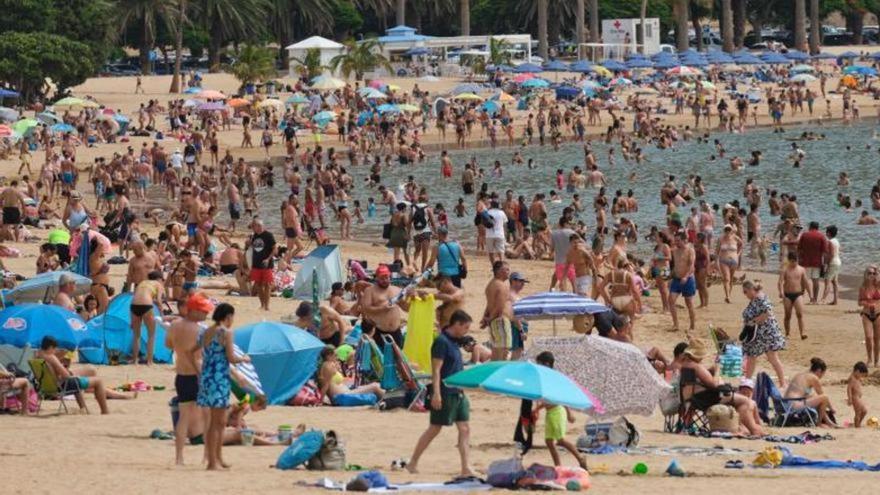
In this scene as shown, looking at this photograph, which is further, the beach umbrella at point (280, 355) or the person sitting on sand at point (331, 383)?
the person sitting on sand at point (331, 383)

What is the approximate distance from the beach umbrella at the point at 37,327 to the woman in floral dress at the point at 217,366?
152 inches

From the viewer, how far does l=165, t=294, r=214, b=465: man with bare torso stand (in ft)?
38.5

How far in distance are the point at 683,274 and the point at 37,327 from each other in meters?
8.52

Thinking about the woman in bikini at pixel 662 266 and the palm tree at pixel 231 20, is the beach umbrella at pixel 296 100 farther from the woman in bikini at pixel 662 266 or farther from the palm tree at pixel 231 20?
the woman in bikini at pixel 662 266

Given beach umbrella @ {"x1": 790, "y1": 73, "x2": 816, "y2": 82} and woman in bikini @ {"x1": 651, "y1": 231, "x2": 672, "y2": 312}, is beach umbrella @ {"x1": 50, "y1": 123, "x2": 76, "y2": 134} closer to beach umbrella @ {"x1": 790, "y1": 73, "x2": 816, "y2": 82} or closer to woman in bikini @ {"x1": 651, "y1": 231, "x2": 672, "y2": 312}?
woman in bikini @ {"x1": 651, "y1": 231, "x2": 672, "y2": 312}

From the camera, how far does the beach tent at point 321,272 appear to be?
71.4 ft

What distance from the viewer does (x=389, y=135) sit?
53.8 m

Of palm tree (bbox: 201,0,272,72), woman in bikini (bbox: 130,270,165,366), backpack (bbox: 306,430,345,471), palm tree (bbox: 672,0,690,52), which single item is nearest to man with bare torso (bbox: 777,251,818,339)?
woman in bikini (bbox: 130,270,165,366)

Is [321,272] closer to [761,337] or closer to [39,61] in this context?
[761,337]

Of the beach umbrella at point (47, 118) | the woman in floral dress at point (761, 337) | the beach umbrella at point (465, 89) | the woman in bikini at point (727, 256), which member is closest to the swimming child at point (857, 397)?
the woman in floral dress at point (761, 337)

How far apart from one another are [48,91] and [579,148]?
17.7m

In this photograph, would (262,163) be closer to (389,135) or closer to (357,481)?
(389,135)

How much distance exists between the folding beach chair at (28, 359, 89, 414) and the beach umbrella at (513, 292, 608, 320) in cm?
429

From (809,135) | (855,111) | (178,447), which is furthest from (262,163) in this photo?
(178,447)
